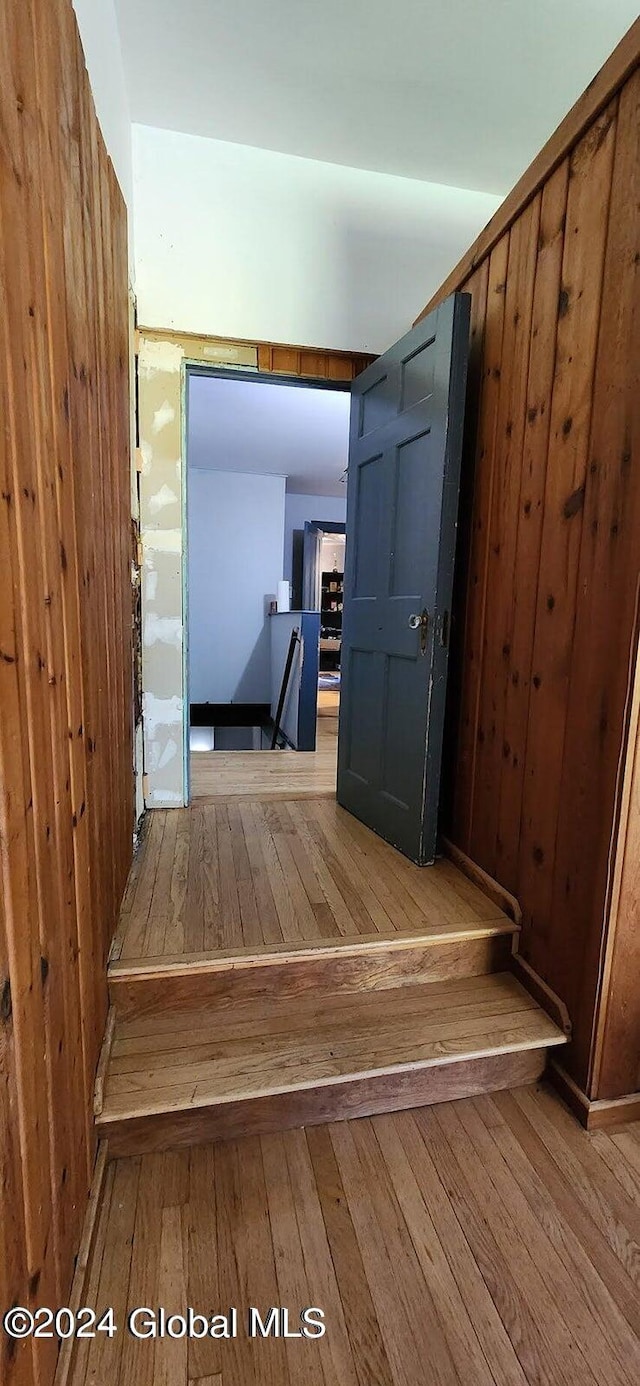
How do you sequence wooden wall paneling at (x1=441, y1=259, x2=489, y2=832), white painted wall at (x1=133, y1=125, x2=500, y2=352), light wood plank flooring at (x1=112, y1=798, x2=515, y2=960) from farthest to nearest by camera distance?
white painted wall at (x1=133, y1=125, x2=500, y2=352)
wooden wall paneling at (x1=441, y1=259, x2=489, y2=832)
light wood plank flooring at (x1=112, y1=798, x2=515, y2=960)

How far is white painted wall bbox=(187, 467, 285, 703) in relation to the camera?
5.95 meters

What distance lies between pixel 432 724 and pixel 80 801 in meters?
1.20

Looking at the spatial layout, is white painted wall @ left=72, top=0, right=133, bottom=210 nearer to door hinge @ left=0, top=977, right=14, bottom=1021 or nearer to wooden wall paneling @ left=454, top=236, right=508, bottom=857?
wooden wall paneling @ left=454, top=236, right=508, bottom=857

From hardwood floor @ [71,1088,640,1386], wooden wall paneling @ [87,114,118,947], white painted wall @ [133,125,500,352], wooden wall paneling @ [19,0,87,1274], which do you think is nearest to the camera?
wooden wall paneling @ [19,0,87,1274]

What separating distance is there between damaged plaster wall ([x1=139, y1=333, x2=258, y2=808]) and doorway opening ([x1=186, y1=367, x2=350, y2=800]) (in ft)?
4.73

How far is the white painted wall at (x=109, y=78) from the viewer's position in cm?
136

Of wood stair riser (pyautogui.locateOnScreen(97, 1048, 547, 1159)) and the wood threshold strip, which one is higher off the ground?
the wood threshold strip

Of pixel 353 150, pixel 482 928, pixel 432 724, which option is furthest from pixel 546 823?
pixel 353 150

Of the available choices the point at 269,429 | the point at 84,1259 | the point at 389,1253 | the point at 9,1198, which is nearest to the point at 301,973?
the point at 389,1253

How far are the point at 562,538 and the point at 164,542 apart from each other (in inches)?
62.1

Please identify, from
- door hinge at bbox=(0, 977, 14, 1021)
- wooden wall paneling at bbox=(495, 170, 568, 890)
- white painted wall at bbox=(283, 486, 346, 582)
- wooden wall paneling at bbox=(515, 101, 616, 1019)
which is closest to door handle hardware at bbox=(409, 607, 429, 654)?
wooden wall paneling at bbox=(495, 170, 568, 890)

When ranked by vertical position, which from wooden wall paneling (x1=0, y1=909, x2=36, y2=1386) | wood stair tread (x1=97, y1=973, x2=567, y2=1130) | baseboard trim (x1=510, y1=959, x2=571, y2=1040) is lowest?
wood stair tread (x1=97, y1=973, x2=567, y2=1130)

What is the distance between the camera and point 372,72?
1.87 metres

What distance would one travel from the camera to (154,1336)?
970 mm
